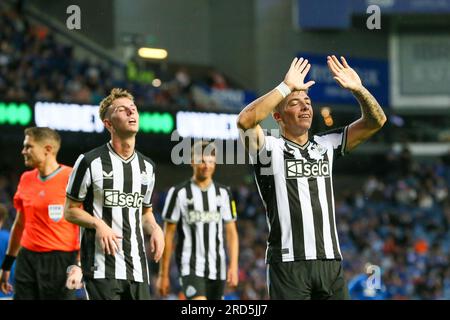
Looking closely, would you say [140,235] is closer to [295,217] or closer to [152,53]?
[295,217]

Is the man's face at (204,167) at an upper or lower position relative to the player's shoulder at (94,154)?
upper

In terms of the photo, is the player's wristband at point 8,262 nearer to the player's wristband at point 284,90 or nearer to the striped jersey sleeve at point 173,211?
the striped jersey sleeve at point 173,211

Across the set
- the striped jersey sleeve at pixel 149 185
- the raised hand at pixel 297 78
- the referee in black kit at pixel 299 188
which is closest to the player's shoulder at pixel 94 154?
the striped jersey sleeve at pixel 149 185

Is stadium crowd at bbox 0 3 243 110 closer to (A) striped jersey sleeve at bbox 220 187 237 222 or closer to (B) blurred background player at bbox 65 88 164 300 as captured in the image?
(A) striped jersey sleeve at bbox 220 187 237 222

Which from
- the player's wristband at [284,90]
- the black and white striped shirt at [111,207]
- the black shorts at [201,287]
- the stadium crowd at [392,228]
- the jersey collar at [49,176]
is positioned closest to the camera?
the player's wristband at [284,90]

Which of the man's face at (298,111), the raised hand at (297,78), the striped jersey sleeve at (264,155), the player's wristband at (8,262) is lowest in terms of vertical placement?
the player's wristband at (8,262)

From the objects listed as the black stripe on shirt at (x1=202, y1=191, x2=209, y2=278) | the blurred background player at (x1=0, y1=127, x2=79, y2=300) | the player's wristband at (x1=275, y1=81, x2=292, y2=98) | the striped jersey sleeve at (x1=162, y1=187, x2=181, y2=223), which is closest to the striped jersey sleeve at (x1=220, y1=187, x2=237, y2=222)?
the black stripe on shirt at (x1=202, y1=191, x2=209, y2=278)

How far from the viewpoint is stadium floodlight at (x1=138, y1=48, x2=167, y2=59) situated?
22.8 meters

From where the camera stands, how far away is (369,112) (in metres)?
6.18

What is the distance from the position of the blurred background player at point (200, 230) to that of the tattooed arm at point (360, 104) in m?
2.70

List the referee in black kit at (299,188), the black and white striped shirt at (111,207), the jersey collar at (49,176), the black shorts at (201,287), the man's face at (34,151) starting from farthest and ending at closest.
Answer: the black shorts at (201,287)
the jersey collar at (49,176)
the man's face at (34,151)
the black and white striped shirt at (111,207)
the referee in black kit at (299,188)

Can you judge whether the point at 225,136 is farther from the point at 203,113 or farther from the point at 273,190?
the point at 273,190

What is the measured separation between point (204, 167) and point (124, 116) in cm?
271

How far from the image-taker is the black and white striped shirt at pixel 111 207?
20.4ft
